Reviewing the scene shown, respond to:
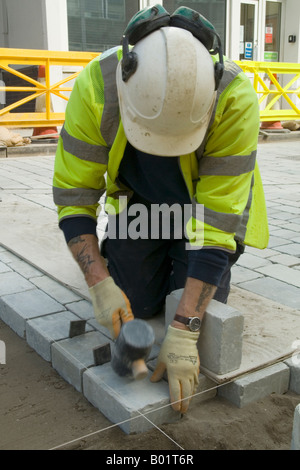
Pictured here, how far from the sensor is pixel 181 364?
2.23 meters

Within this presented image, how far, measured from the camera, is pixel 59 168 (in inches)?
102

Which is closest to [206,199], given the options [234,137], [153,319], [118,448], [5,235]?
[234,137]

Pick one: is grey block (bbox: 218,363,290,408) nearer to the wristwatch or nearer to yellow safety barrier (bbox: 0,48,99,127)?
the wristwatch

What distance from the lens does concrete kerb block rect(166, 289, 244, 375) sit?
7.60 ft

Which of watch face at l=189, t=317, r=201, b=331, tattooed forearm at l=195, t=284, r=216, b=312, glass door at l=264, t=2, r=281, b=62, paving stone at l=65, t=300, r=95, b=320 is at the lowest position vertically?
paving stone at l=65, t=300, r=95, b=320

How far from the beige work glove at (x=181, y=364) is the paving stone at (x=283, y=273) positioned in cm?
154

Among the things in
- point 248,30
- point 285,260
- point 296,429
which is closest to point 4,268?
point 285,260

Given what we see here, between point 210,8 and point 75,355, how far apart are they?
13.0m

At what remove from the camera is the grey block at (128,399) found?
2172mm

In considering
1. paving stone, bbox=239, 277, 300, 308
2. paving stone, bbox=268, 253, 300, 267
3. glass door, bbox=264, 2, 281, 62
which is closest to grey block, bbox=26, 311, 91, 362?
paving stone, bbox=239, 277, 300, 308

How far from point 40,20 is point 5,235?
27.4 feet

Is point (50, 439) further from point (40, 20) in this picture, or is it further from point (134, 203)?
point (40, 20)

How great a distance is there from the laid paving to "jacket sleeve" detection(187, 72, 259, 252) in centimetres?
38

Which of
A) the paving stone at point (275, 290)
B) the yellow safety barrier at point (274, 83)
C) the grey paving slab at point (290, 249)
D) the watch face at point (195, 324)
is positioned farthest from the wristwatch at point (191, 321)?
the yellow safety barrier at point (274, 83)
